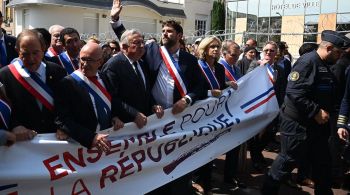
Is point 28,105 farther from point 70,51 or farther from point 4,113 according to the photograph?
point 70,51

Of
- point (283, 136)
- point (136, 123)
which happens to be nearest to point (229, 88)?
point (283, 136)

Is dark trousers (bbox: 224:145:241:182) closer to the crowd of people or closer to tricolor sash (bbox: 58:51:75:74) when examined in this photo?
the crowd of people

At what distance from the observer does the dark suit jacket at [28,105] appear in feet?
9.83

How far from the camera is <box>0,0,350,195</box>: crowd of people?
306 cm

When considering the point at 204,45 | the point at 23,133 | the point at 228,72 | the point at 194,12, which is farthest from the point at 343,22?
the point at 194,12

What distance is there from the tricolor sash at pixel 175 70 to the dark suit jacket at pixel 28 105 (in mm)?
1244

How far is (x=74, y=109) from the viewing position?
3225 mm

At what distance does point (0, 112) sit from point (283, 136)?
9.28 ft

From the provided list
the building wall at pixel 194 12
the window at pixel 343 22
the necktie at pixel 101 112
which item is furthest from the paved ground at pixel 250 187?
the building wall at pixel 194 12

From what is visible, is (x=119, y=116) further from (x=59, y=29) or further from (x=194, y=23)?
(x=194, y=23)

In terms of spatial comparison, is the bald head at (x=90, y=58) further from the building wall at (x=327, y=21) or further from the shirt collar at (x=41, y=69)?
the building wall at (x=327, y=21)

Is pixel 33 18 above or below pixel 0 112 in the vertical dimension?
above

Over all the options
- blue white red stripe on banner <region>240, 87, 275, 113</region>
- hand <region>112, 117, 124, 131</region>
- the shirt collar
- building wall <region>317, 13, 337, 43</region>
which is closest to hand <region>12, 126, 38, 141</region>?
the shirt collar

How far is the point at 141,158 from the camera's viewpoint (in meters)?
3.84
